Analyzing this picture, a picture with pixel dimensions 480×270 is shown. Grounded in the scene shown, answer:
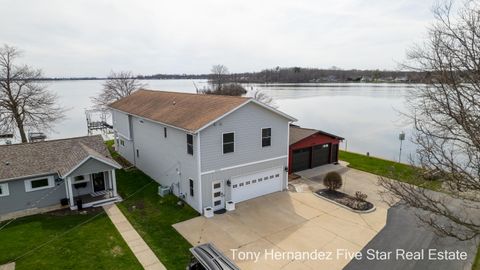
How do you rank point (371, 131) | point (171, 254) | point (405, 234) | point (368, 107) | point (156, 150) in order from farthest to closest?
point (368, 107)
point (371, 131)
point (156, 150)
point (405, 234)
point (171, 254)

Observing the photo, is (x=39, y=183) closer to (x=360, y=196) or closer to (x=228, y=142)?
(x=228, y=142)

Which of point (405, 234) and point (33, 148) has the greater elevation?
point (33, 148)

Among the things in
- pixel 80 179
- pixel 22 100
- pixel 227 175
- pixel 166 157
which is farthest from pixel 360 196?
pixel 22 100

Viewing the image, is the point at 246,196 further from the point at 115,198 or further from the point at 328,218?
the point at 115,198

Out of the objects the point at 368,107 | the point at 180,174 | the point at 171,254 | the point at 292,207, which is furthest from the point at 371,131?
the point at 171,254

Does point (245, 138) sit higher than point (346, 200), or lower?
higher

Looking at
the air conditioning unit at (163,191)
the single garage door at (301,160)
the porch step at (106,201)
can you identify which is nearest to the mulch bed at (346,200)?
the single garage door at (301,160)

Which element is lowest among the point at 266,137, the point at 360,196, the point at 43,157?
the point at 360,196

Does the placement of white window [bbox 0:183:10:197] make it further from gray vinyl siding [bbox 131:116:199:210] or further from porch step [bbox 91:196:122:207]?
gray vinyl siding [bbox 131:116:199:210]
